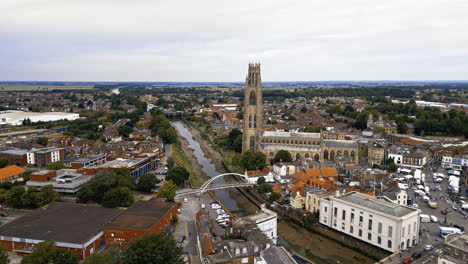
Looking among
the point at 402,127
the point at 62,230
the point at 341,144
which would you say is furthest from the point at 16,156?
the point at 402,127

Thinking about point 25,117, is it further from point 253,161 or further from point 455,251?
point 455,251

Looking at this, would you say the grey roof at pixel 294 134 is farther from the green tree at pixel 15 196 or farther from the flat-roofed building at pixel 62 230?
the green tree at pixel 15 196

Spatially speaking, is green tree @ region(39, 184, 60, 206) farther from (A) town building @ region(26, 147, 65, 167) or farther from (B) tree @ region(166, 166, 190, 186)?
(A) town building @ region(26, 147, 65, 167)

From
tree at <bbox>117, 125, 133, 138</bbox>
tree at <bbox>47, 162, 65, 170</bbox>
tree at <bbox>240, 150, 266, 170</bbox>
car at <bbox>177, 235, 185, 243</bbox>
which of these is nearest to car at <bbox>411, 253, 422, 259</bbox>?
car at <bbox>177, 235, 185, 243</bbox>

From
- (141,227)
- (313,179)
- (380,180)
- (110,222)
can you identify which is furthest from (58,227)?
(380,180)

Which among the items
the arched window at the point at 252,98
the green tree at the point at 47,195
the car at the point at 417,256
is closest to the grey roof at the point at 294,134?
the arched window at the point at 252,98

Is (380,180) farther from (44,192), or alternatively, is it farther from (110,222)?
(44,192)
